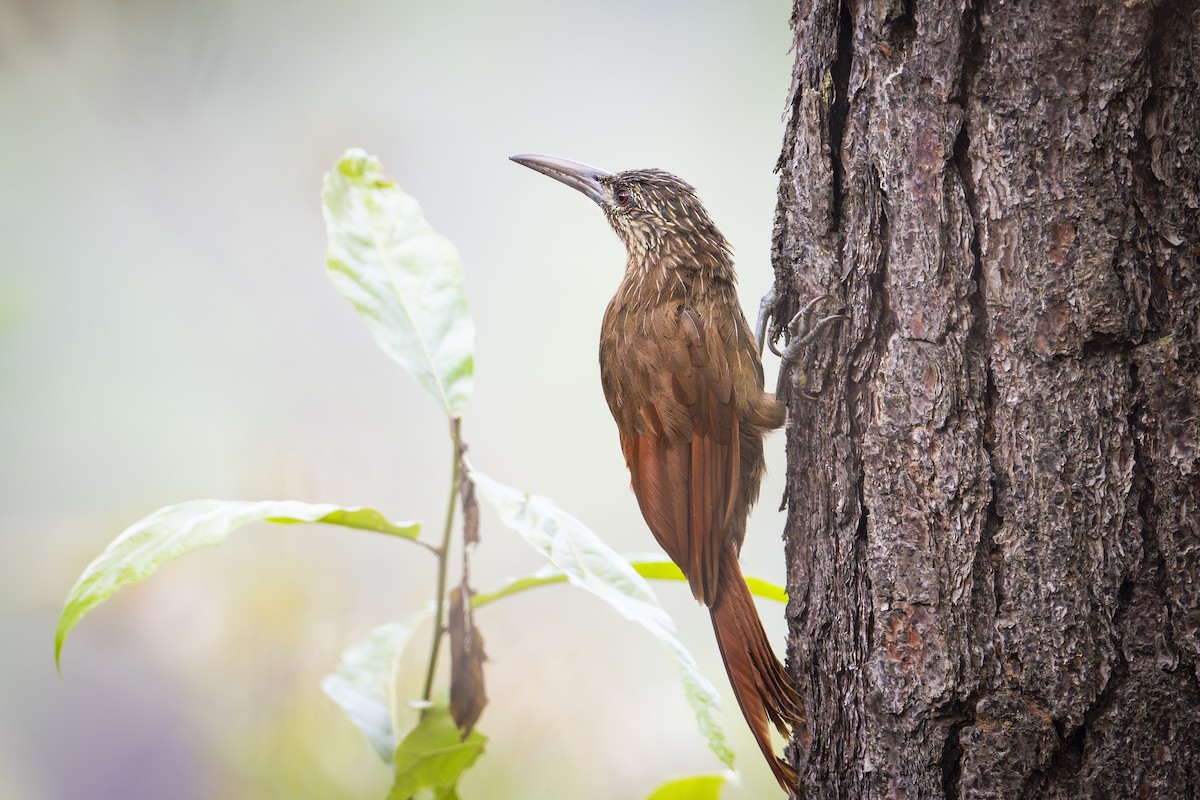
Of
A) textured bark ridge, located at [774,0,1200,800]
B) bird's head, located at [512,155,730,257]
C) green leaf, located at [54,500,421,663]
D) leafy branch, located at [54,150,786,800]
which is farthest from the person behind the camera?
bird's head, located at [512,155,730,257]

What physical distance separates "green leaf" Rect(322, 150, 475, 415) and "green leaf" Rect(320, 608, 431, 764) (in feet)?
1.49

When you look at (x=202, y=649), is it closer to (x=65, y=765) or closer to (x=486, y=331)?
(x=65, y=765)

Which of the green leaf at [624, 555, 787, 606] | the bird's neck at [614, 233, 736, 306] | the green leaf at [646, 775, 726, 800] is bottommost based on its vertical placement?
the green leaf at [646, 775, 726, 800]

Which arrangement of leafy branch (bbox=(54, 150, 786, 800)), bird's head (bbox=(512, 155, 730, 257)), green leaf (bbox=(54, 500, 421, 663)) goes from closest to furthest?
green leaf (bbox=(54, 500, 421, 663))
leafy branch (bbox=(54, 150, 786, 800))
bird's head (bbox=(512, 155, 730, 257))

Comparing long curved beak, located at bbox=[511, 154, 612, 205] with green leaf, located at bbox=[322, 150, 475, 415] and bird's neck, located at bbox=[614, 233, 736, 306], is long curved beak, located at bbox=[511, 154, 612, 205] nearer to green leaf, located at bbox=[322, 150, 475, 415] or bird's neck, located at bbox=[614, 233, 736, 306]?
bird's neck, located at bbox=[614, 233, 736, 306]

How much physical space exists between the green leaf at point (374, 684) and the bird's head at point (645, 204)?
90 centimetres

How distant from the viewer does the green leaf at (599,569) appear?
1.13 meters

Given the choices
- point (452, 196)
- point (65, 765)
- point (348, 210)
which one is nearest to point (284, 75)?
point (452, 196)

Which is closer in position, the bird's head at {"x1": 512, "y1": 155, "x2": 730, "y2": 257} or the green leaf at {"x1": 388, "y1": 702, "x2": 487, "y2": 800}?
the green leaf at {"x1": 388, "y1": 702, "x2": 487, "y2": 800}

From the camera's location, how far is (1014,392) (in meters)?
0.94

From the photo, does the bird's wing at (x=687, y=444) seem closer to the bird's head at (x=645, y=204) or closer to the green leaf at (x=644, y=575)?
the green leaf at (x=644, y=575)

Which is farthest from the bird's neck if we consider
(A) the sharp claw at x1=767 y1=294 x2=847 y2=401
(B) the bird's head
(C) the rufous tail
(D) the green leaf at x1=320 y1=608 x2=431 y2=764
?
(D) the green leaf at x1=320 y1=608 x2=431 y2=764

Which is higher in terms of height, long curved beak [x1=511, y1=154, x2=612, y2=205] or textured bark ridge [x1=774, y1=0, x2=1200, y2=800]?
long curved beak [x1=511, y1=154, x2=612, y2=205]

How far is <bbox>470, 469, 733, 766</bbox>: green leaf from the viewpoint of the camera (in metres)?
1.13
